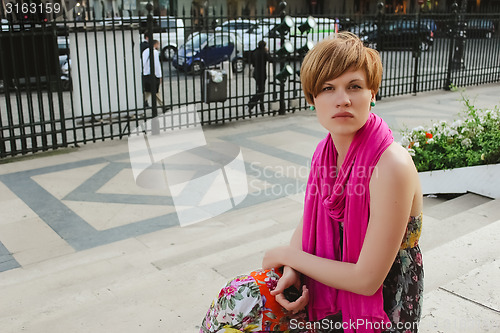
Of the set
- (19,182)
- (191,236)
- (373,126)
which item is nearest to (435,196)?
(191,236)

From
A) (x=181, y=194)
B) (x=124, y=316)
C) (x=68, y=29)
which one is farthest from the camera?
A: (x=68, y=29)

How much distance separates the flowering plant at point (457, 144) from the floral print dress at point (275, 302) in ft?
14.0

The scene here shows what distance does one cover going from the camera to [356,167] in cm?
174

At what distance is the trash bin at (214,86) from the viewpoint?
416 inches

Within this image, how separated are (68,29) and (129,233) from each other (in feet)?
14.7

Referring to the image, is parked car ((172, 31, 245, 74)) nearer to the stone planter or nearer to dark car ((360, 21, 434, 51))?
dark car ((360, 21, 434, 51))

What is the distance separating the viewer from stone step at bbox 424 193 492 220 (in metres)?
5.30

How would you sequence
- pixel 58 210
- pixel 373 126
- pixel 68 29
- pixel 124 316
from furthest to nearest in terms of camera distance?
pixel 68 29, pixel 58 210, pixel 124 316, pixel 373 126

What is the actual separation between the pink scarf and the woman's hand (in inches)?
2.5

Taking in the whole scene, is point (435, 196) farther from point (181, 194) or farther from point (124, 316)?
point (124, 316)

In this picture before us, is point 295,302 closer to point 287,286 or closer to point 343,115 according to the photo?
point 287,286

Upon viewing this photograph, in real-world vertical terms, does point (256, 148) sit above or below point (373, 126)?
below

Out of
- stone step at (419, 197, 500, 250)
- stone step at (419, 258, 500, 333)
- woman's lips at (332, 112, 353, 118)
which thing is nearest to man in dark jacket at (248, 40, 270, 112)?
stone step at (419, 197, 500, 250)

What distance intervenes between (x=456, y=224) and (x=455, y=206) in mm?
775
